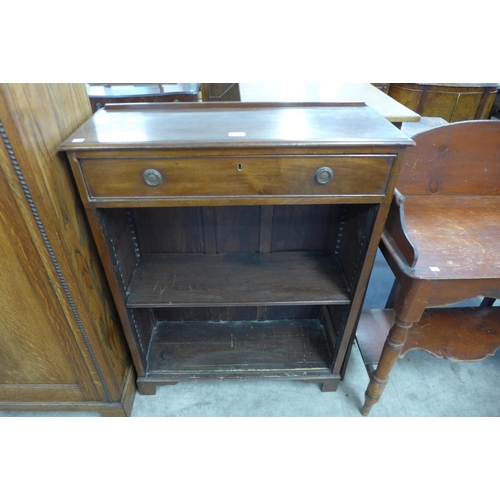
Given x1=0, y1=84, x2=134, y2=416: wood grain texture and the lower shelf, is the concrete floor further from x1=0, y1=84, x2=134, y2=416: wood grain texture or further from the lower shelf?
x1=0, y1=84, x2=134, y2=416: wood grain texture

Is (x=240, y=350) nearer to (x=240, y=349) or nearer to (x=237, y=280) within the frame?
(x=240, y=349)

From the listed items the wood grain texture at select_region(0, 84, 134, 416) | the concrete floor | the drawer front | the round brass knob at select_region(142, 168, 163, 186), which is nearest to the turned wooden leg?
the concrete floor

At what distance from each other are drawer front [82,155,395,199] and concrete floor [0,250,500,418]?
3.04 ft

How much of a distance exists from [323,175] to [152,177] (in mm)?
429

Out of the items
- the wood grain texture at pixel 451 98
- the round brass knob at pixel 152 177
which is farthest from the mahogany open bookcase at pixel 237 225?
the wood grain texture at pixel 451 98

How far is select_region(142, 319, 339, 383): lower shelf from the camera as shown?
4.57 ft

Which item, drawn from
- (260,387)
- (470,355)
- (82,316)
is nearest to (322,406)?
(260,387)

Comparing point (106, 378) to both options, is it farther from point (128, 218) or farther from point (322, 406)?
point (322, 406)

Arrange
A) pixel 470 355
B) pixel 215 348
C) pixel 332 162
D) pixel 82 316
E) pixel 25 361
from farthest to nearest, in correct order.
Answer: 1. pixel 215 348
2. pixel 470 355
3. pixel 25 361
4. pixel 82 316
5. pixel 332 162

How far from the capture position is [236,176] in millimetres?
871

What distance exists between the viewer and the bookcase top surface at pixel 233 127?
817 millimetres

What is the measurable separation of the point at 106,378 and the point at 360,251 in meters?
0.97

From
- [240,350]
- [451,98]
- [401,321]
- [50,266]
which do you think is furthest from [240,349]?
[451,98]

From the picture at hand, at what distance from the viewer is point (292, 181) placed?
34.8 inches
